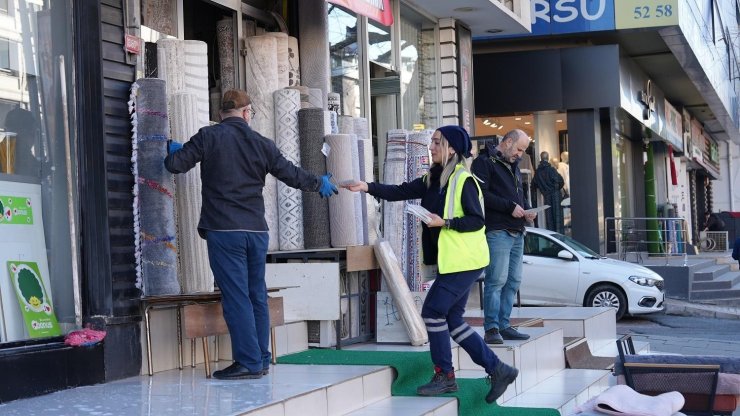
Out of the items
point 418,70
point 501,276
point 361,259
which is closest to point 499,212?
point 501,276

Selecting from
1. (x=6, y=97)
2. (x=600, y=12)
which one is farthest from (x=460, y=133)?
(x=600, y=12)

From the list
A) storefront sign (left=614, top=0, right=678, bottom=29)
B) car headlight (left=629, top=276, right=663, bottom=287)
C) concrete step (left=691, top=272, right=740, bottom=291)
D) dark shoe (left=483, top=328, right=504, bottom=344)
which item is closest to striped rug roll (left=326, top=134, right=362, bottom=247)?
dark shoe (left=483, top=328, right=504, bottom=344)

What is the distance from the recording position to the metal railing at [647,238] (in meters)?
22.0

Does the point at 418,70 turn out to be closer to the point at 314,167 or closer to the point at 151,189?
the point at 314,167

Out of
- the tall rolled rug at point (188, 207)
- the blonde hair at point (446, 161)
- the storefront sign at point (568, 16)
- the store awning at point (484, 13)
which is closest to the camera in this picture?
the blonde hair at point (446, 161)

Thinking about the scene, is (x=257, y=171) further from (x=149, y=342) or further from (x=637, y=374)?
(x=637, y=374)

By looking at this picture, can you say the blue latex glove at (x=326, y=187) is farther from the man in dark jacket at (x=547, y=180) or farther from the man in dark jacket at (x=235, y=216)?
the man in dark jacket at (x=547, y=180)

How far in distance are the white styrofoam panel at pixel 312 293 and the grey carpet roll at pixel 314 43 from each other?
8.84ft

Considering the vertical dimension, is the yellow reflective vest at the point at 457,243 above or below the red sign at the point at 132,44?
below

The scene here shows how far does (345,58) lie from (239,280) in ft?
19.8

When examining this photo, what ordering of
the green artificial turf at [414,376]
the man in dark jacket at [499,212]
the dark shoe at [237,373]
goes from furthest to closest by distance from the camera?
the man in dark jacket at [499,212], the green artificial turf at [414,376], the dark shoe at [237,373]

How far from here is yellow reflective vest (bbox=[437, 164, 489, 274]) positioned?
700cm

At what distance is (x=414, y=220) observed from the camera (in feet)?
34.0

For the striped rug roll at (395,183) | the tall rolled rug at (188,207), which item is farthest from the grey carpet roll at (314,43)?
the tall rolled rug at (188,207)
